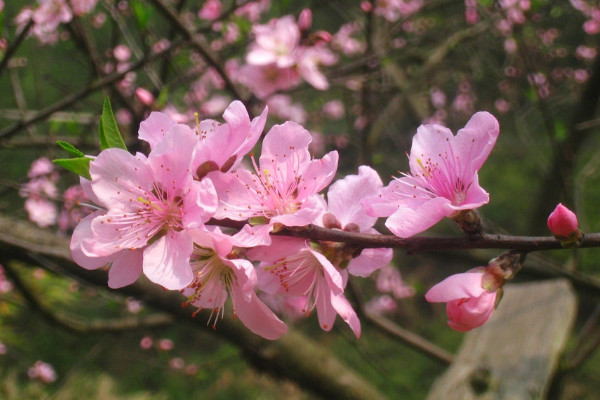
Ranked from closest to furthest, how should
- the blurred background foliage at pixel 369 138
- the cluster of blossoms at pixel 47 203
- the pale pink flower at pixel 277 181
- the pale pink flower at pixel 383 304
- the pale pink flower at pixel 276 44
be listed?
1. the pale pink flower at pixel 277 181
2. the pale pink flower at pixel 276 44
3. the blurred background foliage at pixel 369 138
4. the cluster of blossoms at pixel 47 203
5. the pale pink flower at pixel 383 304

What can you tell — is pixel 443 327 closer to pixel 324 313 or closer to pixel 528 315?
pixel 528 315

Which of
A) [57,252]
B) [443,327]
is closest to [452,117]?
[443,327]

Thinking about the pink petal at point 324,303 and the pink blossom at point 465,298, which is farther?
the pink petal at point 324,303

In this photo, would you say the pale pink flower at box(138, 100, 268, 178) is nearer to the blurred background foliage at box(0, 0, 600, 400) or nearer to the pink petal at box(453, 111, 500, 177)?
the pink petal at box(453, 111, 500, 177)

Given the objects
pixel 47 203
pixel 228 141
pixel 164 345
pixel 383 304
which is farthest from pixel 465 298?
pixel 383 304

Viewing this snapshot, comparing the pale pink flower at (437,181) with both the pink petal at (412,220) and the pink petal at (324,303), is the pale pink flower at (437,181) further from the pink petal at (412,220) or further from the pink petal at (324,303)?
the pink petal at (324,303)

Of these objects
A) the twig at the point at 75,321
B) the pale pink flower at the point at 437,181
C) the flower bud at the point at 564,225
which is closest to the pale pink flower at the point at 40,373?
the twig at the point at 75,321
